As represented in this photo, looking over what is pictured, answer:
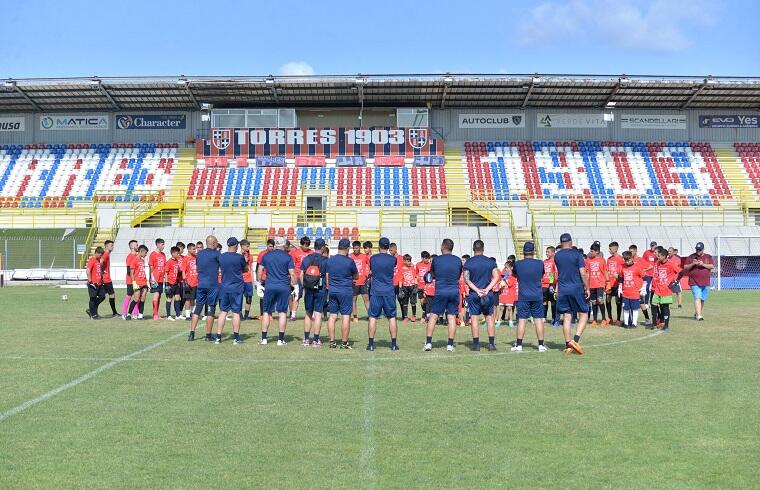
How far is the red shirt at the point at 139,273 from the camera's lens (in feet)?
68.0

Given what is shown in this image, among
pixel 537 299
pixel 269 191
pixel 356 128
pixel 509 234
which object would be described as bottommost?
pixel 537 299

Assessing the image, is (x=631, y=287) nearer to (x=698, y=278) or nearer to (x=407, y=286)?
(x=698, y=278)

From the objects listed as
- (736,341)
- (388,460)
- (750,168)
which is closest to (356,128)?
(750,168)

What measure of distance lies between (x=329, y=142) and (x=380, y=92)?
4.52 m

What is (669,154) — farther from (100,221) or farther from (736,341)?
(736,341)

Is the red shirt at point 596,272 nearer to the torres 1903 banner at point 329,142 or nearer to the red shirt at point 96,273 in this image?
the red shirt at point 96,273

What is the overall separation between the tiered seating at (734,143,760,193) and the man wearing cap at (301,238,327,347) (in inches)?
1593

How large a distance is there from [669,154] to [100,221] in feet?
110

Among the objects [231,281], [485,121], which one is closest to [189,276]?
[231,281]

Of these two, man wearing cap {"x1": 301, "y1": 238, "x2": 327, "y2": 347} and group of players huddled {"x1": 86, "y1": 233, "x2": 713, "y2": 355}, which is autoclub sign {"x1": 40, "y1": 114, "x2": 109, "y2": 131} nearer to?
group of players huddled {"x1": 86, "y1": 233, "x2": 713, "y2": 355}

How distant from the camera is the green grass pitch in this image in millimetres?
6918

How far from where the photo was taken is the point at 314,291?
15.8 meters

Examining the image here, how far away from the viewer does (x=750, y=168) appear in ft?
169

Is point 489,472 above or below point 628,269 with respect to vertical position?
below
